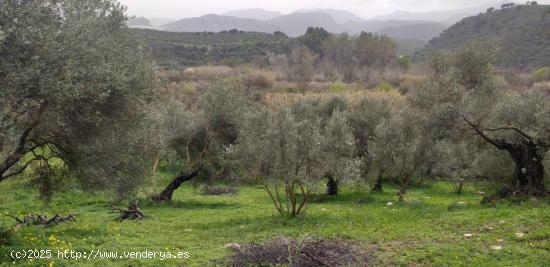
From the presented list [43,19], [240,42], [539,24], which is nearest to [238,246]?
[43,19]

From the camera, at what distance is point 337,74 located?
9844cm

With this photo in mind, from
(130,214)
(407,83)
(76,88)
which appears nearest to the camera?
(76,88)

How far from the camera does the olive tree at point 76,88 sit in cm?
1088

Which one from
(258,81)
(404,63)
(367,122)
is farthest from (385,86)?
(367,122)

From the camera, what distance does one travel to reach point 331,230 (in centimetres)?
1606

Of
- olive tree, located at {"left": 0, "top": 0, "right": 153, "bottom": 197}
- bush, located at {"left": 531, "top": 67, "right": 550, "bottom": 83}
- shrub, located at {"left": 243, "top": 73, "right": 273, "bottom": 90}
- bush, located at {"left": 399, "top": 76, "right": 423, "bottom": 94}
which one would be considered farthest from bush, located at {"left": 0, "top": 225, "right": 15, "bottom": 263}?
bush, located at {"left": 531, "top": 67, "right": 550, "bottom": 83}

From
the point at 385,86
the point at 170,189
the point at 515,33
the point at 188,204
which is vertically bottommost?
the point at 188,204

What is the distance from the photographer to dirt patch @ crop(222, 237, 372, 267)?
11720 millimetres

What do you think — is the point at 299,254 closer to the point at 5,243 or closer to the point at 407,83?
the point at 5,243

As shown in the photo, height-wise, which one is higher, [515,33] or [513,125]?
[515,33]

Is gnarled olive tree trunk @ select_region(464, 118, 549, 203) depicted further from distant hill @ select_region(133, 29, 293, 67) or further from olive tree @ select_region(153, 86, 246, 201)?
distant hill @ select_region(133, 29, 293, 67)

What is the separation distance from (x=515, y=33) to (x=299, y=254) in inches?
3861

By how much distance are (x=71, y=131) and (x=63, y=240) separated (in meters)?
3.33

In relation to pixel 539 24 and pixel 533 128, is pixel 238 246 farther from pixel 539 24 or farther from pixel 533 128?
pixel 539 24
